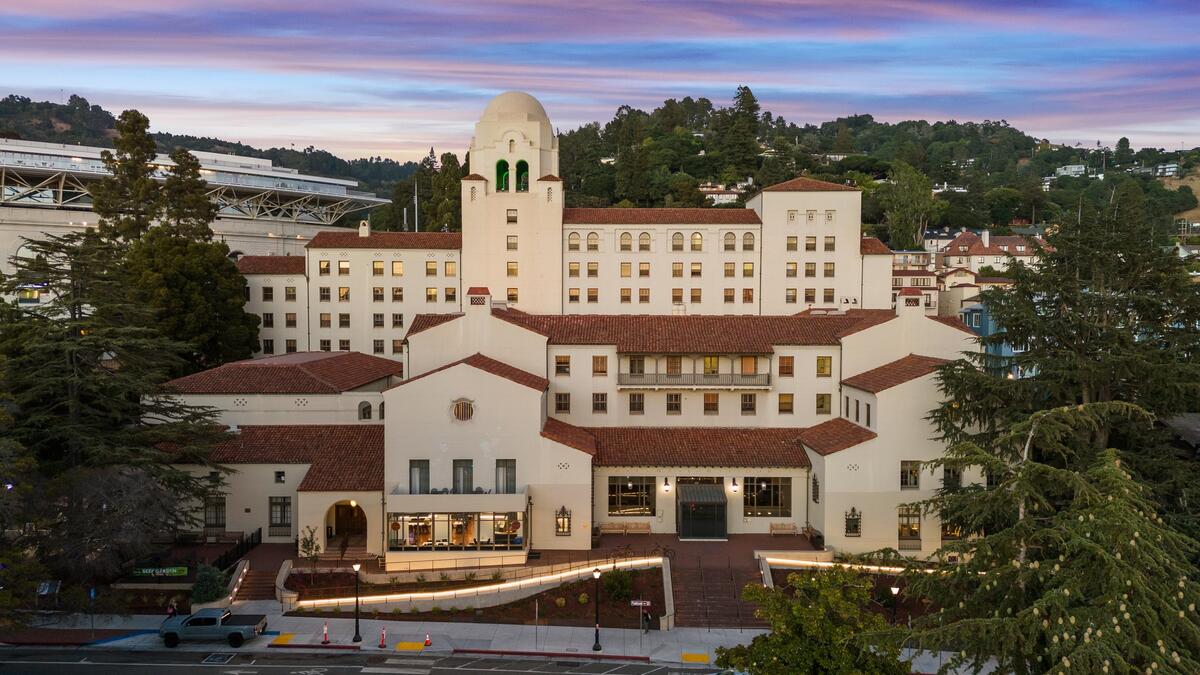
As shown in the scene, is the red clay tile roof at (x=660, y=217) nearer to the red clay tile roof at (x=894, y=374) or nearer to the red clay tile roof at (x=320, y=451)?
the red clay tile roof at (x=894, y=374)

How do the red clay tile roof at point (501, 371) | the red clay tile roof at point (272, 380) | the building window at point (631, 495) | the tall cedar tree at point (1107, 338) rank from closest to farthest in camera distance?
the tall cedar tree at point (1107, 338)
the red clay tile roof at point (501, 371)
the building window at point (631, 495)
the red clay tile roof at point (272, 380)

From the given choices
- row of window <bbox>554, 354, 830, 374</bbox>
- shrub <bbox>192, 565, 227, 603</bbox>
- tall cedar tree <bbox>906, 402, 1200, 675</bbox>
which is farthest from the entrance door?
shrub <bbox>192, 565, 227, 603</bbox>

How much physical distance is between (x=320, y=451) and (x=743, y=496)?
742 inches

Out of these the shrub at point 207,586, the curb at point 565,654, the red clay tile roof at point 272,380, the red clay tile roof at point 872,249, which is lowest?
the curb at point 565,654

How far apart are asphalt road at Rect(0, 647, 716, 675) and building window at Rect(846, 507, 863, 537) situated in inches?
468

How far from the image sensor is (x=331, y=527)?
37062mm

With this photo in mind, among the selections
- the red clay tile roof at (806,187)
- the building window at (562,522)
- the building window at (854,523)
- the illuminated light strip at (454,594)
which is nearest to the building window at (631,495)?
the building window at (562,522)

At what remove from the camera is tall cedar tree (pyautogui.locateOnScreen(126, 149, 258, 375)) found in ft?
177

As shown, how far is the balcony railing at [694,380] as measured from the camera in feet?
134

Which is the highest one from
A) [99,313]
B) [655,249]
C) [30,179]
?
[30,179]

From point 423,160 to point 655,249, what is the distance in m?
64.3

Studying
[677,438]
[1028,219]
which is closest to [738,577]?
[677,438]

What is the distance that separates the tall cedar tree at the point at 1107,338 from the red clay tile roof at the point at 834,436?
15.1 feet

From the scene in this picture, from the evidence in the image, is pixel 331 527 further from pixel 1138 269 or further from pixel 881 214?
pixel 881 214
